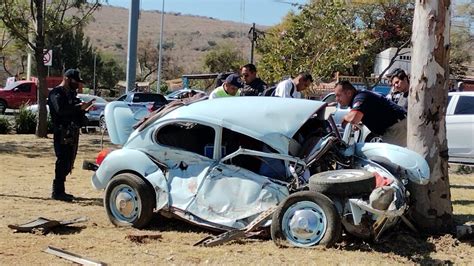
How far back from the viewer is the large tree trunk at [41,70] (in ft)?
60.1

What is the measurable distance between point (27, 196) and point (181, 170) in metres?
3.35

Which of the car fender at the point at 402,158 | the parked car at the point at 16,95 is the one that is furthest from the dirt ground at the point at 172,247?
the parked car at the point at 16,95

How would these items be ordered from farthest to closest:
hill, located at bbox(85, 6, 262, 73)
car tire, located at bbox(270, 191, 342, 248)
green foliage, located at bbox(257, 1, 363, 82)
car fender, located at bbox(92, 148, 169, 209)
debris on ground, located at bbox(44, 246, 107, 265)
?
hill, located at bbox(85, 6, 262, 73), green foliage, located at bbox(257, 1, 363, 82), car fender, located at bbox(92, 148, 169, 209), car tire, located at bbox(270, 191, 342, 248), debris on ground, located at bbox(44, 246, 107, 265)

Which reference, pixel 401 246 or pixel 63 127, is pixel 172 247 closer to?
pixel 401 246

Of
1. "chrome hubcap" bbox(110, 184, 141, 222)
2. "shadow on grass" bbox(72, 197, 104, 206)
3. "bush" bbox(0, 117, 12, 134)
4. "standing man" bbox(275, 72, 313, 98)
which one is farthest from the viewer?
"bush" bbox(0, 117, 12, 134)

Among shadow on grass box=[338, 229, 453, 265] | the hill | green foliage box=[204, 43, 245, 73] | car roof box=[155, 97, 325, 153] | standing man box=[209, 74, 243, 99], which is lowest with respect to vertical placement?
shadow on grass box=[338, 229, 453, 265]

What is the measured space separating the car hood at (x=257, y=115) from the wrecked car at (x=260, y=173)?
10mm

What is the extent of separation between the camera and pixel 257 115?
654 cm

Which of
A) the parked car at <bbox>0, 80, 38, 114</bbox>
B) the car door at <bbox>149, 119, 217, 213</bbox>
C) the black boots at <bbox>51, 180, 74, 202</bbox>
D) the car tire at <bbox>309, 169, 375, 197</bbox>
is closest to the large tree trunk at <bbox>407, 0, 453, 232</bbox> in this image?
the car tire at <bbox>309, 169, 375, 197</bbox>

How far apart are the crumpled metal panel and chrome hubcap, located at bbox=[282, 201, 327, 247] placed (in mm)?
322

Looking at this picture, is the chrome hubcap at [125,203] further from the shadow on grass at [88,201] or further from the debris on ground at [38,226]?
the shadow on grass at [88,201]

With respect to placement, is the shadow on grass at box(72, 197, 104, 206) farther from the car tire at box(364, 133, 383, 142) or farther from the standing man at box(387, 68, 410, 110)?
the standing man at box(387, 68, 410, 110)

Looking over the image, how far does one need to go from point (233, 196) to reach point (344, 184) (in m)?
1.16

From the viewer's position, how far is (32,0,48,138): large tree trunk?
722 inches
